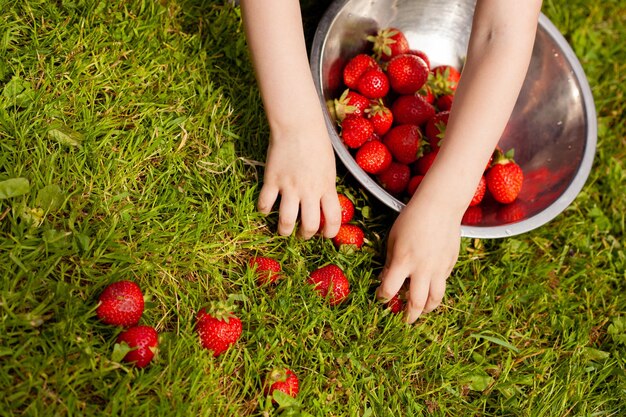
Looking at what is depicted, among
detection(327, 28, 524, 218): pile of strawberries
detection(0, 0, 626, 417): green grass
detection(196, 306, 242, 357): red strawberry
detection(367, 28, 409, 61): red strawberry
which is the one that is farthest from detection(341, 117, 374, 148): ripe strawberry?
detection(196, 306, 242, 357): red strawberry

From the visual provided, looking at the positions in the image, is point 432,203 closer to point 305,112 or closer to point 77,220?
point 305,112

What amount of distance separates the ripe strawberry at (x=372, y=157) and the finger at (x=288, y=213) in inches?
13.5

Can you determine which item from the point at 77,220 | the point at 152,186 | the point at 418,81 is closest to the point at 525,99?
the point at 418,81

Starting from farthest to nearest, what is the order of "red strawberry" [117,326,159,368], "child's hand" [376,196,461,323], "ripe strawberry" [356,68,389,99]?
"ripe strawberry" [356,68,389,99]
"child's hand" [376,196,461,323]
"red strawberry" [117,326,159,368]

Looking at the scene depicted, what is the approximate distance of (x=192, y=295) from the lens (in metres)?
1.54

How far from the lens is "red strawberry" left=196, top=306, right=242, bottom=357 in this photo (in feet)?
4.77

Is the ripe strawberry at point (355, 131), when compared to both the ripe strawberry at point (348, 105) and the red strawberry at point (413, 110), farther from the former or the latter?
the red strawberry at point (413, 110)

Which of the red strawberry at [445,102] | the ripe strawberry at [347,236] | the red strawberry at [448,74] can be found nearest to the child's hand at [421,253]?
the ripe strawberry at [347,236]

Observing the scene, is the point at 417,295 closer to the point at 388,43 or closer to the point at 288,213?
the point at 288,213

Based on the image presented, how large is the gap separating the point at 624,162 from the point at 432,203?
107 centimetres

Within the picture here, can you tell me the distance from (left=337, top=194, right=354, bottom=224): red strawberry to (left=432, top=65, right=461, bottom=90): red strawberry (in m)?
0.64

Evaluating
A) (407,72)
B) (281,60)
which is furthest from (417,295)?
(407,72)

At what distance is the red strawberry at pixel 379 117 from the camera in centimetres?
194

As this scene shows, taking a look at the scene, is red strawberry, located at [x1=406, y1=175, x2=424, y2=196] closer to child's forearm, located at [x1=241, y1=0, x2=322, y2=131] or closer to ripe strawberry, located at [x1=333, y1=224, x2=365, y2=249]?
ripe strawberry, located at [x1=333, y1=224, x2=365, y2=249]
